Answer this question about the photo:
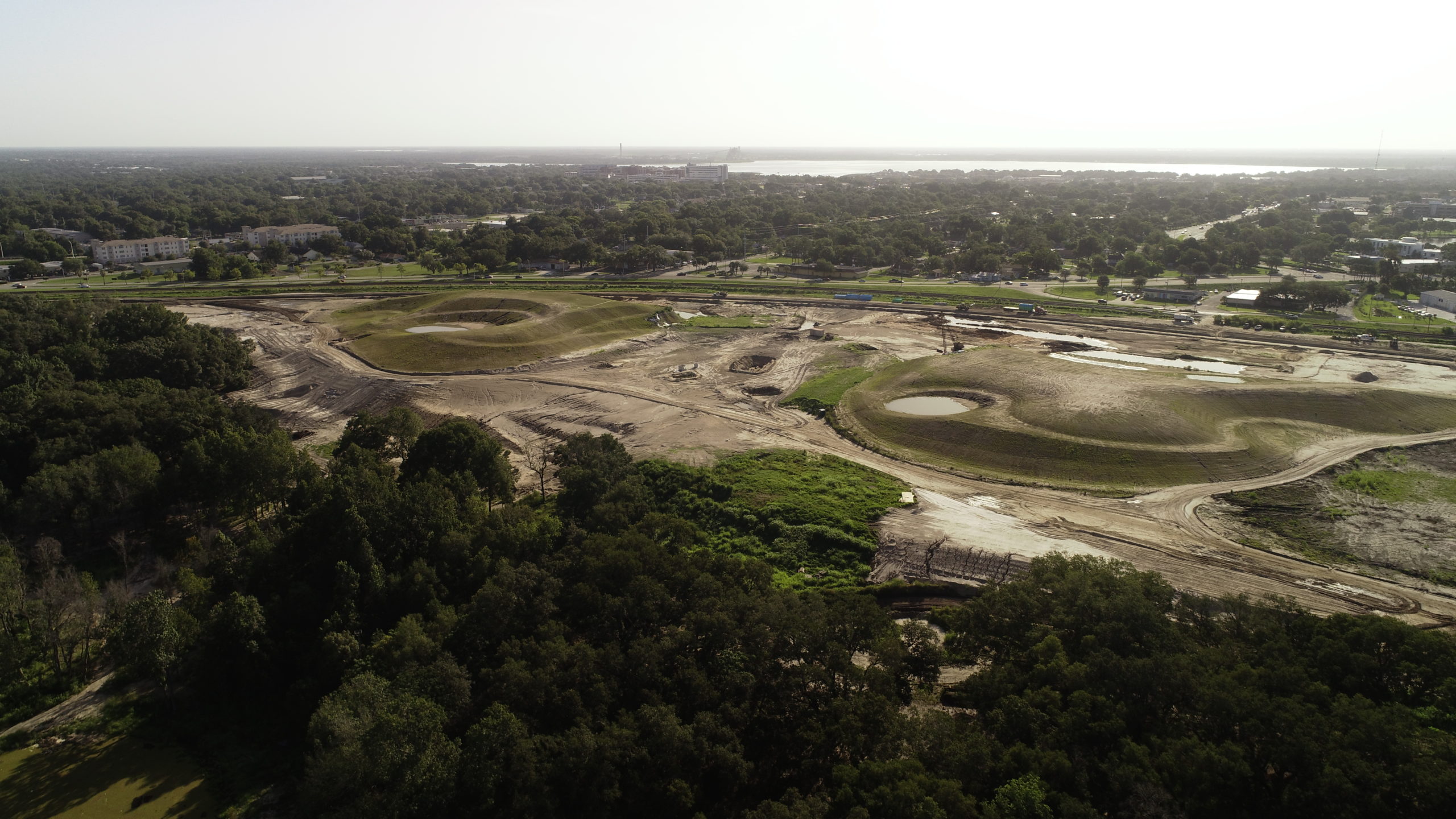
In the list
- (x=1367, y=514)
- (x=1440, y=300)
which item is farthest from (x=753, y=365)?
(x=1440, y=300)

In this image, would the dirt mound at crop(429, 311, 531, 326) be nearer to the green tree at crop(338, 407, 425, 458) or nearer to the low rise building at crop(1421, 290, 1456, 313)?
the green tree at crop(338, 407, 425, 458)

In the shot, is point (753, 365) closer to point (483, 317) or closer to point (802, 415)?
point (802, 415)

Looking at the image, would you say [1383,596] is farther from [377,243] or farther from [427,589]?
[377,243]

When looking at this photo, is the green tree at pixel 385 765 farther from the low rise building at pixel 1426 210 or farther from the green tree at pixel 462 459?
the low rise building at pixel 1426 210

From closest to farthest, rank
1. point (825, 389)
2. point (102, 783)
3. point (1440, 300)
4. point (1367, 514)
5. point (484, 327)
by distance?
point (102, 783) < point (1367, 514) < point (825, 389) < point (484, 327) < point (1440, 300)

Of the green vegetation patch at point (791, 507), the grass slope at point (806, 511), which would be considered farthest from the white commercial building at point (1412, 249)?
the green vegetation patch at point (791, 507)
